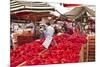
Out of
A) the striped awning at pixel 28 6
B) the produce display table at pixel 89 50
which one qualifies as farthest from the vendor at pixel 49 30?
the produce display table at pixel 89 50

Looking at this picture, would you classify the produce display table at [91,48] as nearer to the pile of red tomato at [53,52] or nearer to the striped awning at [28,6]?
the pile of red tomato at [53,52]

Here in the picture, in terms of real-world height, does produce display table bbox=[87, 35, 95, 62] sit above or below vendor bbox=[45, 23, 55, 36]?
below

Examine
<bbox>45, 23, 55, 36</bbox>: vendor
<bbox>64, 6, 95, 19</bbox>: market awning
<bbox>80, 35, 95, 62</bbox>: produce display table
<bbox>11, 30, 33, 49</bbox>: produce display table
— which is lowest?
<bbox>80, 35, 95, 62</bbox>: produce display table

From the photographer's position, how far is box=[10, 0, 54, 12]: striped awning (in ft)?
5.02

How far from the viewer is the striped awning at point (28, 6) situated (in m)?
1.53

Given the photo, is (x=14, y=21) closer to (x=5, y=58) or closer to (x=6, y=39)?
(x=6, y=39)

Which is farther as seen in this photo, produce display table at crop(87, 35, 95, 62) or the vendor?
produce display table at crop(87, 35, 95, 62)

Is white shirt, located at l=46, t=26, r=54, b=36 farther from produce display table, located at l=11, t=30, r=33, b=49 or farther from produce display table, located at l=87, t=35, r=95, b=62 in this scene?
produce display table, located at l=87, t=35, r=95, b=62

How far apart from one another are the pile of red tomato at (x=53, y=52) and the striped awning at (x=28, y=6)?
259mm

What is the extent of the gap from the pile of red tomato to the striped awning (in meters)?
0.26

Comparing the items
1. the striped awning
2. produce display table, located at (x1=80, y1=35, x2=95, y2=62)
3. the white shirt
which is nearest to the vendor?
the white shirt

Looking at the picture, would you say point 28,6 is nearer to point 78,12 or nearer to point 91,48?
point 78,12

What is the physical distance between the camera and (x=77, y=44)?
68.3 inches
